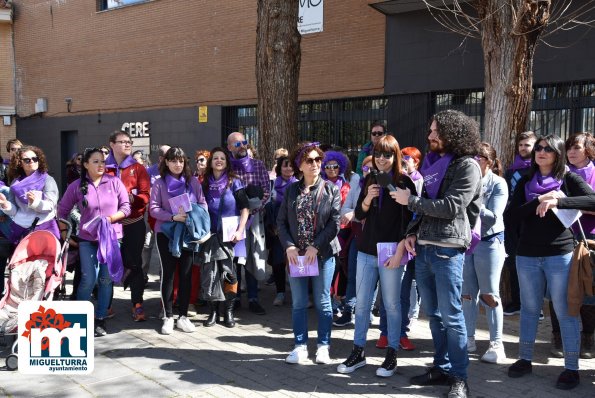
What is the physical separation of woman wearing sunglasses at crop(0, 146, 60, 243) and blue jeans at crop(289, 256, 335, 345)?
252 cm

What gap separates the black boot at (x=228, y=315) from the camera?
20.6 ft

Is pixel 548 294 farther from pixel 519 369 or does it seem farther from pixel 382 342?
pixel 382 342

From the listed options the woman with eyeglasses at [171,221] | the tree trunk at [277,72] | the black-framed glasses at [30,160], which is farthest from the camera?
the tree trunk at [277,72]

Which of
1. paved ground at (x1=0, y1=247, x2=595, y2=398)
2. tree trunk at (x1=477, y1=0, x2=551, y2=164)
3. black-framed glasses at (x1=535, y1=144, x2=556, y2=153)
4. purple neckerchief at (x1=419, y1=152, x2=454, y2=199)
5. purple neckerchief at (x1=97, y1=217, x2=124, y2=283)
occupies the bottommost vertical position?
paved ground at (x1=0, y1=247, x2=595, y2=398)

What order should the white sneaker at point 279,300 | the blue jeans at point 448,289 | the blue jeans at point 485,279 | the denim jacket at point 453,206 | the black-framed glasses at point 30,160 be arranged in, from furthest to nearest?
the white sneaker at point 279,300
the black-framed glasses at point 30,160
the blue jeans at point 485,279
the blue jeans at point 448,289
the denim jacket at point 453,206

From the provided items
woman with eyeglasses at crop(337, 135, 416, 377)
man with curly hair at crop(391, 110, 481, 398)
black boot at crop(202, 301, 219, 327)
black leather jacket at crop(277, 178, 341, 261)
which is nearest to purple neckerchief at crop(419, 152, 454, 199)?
man with curly hair at crop(391, 110, 481, 398)

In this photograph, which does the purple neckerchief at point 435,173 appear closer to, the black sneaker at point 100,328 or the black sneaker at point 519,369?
the black sneaker at point 519,369

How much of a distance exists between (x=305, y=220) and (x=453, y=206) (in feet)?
4.86

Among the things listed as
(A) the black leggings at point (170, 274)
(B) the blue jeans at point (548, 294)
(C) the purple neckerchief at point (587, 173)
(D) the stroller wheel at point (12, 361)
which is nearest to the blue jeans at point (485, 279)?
(B) the blue jeans at point (548, 294)

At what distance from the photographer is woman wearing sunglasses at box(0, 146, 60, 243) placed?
5684 millimetres

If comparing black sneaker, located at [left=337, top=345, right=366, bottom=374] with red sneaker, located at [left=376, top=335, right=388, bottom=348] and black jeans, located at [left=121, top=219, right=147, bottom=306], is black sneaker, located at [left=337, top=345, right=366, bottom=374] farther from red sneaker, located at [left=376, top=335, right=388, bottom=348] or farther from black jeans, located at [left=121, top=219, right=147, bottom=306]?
black jeans, located at [left=121, top=219, right=147, bottom=306]

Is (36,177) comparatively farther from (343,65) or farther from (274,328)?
(343,65)

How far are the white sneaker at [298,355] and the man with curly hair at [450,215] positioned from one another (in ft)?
4.36

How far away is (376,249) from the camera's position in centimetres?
474
